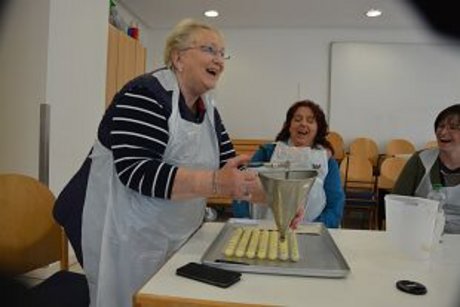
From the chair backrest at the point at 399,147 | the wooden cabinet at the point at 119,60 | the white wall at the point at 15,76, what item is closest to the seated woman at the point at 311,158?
the white wall at the point at 15,76

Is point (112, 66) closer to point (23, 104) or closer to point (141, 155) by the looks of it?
point (141, 155)

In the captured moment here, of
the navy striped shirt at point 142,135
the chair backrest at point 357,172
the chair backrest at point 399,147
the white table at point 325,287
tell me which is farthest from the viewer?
the chair backrest at point 399,147

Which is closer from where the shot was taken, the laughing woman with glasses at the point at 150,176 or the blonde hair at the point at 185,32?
the laughing woman with glasses at the point at 150,176

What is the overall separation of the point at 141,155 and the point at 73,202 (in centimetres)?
28

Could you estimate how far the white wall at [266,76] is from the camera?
4488 mm

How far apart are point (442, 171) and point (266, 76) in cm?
317

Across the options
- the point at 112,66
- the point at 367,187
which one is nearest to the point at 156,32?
the point at 112,66

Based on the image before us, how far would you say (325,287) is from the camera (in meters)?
0.69

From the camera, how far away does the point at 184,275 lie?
28.5 inches

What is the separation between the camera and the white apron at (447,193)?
1.45 metres

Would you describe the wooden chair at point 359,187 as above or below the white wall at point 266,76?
below

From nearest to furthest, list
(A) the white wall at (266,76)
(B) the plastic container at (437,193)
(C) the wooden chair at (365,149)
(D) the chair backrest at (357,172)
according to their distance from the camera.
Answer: (B) the plastic container at (437,193) → (D) the chair backrest at (357,172) → (C) the wooden chair at (365,149) → (A) the white wall at (266,76)

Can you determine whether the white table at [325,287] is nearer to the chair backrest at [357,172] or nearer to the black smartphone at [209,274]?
the black smartphone at [209,274]

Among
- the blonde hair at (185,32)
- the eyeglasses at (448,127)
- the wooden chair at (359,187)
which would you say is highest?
the blonde hair at (185,32)
